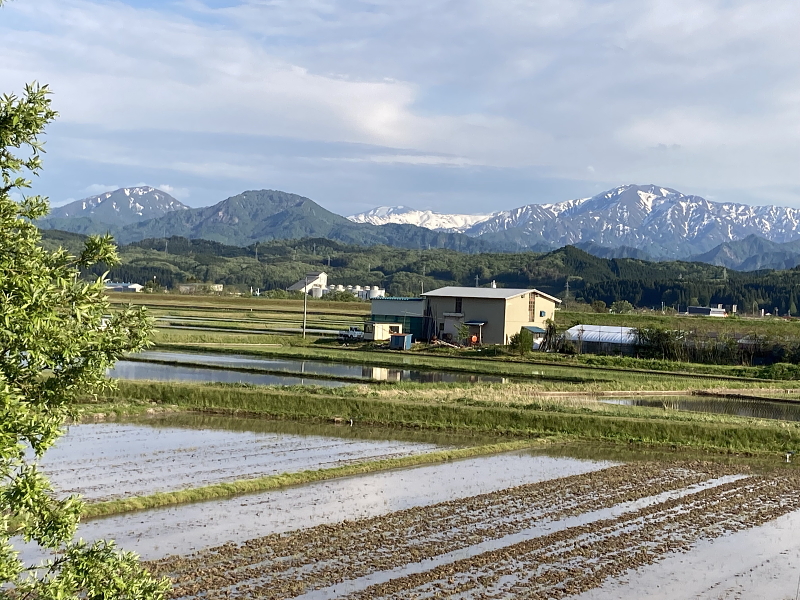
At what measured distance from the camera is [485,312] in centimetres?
5509

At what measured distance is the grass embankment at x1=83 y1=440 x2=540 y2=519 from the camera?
14250mm

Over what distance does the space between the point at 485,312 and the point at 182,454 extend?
37.3 m

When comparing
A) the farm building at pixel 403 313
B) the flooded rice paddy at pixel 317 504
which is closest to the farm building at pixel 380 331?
the farm building at pixel 403 313

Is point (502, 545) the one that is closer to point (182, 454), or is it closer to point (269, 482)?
point (269, 482)

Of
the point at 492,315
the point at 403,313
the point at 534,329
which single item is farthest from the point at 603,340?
the point at 403,313

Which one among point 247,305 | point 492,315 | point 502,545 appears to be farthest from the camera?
point 247,305

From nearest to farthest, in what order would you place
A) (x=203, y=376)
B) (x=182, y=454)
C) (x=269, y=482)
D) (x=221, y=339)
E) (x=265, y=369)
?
1. (x=269, y=482)
2. (x=182, y=454)
3. (x=203, y=376)
4. (x=265, y=369)
5. (x=221, y=339)

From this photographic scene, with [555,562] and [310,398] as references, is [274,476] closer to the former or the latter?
[555,562]

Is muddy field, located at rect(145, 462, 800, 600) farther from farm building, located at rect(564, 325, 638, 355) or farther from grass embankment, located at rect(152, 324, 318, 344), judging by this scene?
farm building, located at rect(564, 325, 638, 355)

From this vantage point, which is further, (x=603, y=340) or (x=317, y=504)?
(x=603, y=340)

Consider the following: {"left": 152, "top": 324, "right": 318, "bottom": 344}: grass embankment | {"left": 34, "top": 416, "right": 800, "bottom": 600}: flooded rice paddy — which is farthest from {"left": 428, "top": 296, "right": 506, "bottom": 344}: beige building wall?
{"left": 34, "top": 416, "right": 800, "bottom": 600}: flooded rice paddy

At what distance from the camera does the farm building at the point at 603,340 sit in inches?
2095

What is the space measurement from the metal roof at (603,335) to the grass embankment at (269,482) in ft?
107

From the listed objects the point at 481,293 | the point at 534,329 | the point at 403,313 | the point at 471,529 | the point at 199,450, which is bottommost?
the point at 199,450
